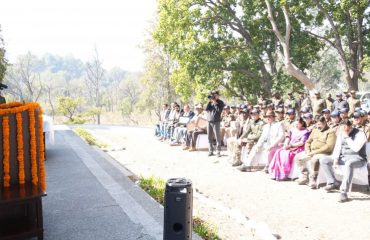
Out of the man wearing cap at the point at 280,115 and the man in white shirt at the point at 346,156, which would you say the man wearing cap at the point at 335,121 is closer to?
the man in white shirt at the point at 346,156

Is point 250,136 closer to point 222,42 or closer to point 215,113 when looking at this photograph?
point 215,113

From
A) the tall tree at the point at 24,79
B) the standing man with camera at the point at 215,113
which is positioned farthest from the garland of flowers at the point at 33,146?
the tall tree at the point at 24,79

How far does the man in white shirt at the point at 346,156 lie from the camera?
6.25m

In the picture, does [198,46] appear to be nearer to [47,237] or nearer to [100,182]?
[100,182]

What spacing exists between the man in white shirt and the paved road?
326cm

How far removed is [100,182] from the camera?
6465 millimetres

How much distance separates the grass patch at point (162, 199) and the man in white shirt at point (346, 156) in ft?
8.94

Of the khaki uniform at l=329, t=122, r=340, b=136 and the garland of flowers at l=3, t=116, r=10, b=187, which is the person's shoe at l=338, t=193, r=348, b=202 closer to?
the khaki uniform at l=329, t=122, r=340, b=136

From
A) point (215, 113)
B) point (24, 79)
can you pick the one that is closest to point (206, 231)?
point (215, 113)

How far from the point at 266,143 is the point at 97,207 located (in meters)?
4.86

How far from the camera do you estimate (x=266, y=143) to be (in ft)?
28.6

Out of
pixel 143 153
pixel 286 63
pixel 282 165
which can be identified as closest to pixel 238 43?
pixel 286 63

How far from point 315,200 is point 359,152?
46.8 inches

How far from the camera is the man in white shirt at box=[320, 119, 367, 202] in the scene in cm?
625
